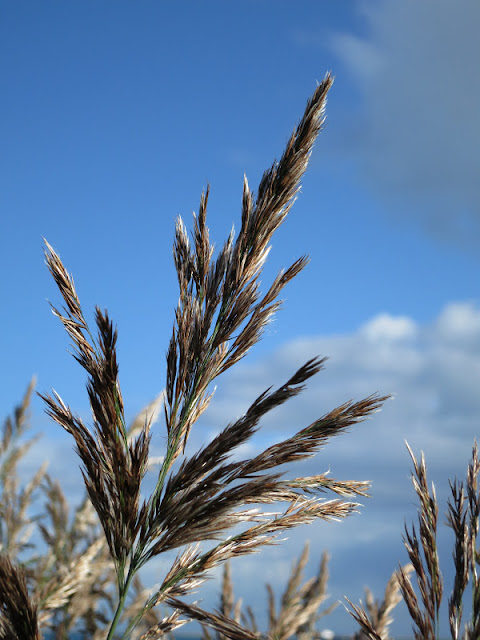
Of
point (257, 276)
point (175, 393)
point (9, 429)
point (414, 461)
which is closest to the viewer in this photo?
point (175, 393)

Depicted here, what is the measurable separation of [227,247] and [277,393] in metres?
0.59

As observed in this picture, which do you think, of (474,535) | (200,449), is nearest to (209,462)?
(200,449)

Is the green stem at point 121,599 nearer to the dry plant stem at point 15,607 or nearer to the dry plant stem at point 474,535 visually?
the dry plant stem at point 15,607

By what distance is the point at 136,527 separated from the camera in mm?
2086

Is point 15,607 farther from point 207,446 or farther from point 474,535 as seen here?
point 474,535

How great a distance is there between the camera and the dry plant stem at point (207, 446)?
2.08 m

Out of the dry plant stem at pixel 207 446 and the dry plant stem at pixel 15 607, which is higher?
the dry plant stem at pixel 207 446

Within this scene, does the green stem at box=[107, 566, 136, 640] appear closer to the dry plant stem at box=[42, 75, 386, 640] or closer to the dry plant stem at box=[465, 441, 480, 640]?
the dry plant stem at box=[42, 75, 386, 640]

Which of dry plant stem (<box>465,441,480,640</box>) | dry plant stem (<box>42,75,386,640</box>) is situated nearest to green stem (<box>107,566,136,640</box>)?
dry plant stem (<box>42,75,386,640</box>)

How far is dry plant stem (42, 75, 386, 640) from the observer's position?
6.82 feet

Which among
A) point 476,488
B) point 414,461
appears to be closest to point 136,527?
point 414,461

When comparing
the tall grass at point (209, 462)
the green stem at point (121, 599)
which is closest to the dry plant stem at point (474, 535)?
the tall grass at point (209, 462)

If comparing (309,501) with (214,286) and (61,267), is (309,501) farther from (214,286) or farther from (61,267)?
(61,267)

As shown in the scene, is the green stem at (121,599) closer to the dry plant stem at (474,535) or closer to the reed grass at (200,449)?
the reed grass at (200,449)
